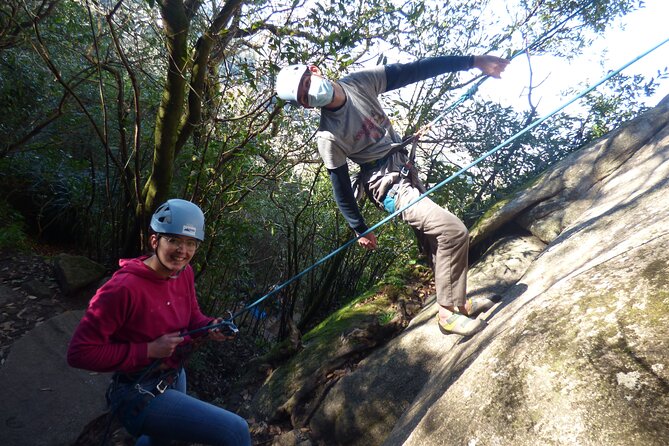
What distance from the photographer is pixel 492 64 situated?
2.92 meters

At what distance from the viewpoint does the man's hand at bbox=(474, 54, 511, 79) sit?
2910 millimetres

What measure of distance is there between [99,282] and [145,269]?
3934 millimetres

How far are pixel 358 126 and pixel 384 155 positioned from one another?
33 centimetres

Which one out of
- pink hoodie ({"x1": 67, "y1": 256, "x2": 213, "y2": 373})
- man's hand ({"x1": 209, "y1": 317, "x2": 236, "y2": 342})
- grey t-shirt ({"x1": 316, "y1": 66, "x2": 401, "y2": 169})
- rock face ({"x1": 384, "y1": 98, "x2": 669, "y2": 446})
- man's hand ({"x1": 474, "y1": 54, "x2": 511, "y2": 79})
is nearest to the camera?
rock face ({"x1": 384, "y1": 98, "x2": 669, "y2": 446})

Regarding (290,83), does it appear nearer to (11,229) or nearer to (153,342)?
(153,342)

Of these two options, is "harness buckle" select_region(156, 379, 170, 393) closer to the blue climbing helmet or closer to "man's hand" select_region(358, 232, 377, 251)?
the blue climbing helmet

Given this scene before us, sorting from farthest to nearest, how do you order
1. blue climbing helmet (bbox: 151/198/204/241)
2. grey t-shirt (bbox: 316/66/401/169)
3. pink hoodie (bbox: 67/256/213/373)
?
grey t-shirt (bbox: 316/66/401/169) → blue climbing helmet (bbox: 151/198/204/241) → pink hoodie (bbox: 67/256/213/373)

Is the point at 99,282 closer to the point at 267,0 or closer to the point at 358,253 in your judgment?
the point at 358,253

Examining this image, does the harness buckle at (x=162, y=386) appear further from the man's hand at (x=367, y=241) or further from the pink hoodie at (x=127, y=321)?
the man's hand at (x=367, y=241)

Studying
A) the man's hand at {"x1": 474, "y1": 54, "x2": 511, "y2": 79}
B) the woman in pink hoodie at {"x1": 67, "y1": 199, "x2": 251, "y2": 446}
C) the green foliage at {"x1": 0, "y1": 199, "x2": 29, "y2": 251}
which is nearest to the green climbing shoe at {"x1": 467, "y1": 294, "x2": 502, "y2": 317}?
the man's hand at {"x1": 474, "y1": 54, "x2": 511, "y2": 79}

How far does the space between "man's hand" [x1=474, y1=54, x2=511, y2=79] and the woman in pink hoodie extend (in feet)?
7.67

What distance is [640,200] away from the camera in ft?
9.41

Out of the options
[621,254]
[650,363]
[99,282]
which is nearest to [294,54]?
[621,254]

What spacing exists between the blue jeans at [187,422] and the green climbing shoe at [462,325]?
1500 millimetres
